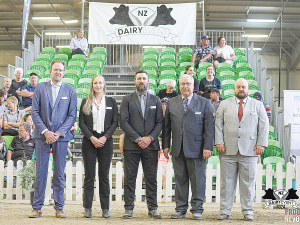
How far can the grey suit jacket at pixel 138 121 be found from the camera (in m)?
4.59

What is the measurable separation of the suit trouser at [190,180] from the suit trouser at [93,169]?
851mm

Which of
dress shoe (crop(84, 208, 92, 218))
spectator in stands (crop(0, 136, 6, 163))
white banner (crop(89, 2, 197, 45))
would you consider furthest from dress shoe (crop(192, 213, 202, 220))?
white banner (crop(89, 2, 197, 45))

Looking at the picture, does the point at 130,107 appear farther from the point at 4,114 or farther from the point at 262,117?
the point at 4,114

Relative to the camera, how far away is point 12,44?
23.2m

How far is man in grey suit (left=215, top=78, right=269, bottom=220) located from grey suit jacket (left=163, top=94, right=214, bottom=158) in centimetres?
16

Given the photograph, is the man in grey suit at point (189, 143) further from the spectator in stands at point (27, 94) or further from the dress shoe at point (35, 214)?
the spectator in stands at point (27, 94)

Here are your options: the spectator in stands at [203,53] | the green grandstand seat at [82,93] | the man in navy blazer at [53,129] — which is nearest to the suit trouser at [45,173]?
the man in navy blazer at [53,129]

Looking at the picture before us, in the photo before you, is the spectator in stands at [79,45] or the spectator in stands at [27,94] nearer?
the spectator in stands at [27,94]

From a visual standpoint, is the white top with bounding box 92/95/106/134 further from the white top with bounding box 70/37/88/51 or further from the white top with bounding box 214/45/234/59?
the white top with bounding box 70/37/88/51

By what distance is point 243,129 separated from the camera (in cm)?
461

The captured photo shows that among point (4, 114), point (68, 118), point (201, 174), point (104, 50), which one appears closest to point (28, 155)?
point (4, 114)

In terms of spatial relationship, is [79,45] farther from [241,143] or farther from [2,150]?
[241,143]

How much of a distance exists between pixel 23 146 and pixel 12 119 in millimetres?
1480

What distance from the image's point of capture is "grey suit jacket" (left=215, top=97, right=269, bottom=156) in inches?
180
